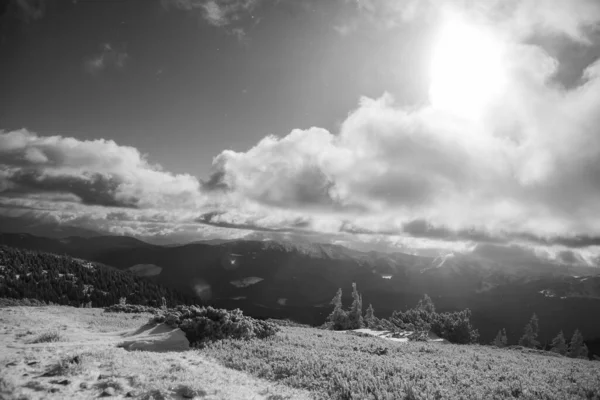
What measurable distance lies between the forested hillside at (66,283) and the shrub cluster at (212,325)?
3930 inches

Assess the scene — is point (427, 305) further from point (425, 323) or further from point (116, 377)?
point (116, 377)

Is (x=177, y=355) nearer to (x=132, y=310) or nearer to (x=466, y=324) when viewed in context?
(x=132, y=310)

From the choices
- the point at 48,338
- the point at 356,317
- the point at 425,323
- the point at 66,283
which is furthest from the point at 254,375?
the point at 66,283

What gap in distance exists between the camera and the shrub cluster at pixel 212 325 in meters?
21.0

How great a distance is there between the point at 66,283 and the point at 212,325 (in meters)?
128

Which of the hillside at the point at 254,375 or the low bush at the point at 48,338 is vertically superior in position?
the hillside at the point at 254,375

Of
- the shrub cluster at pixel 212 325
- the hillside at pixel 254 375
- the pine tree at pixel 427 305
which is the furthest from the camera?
the pine tree at pixel 427 305

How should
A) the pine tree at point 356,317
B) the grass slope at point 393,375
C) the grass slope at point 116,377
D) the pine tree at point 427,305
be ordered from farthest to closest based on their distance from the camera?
the pine tree at point 427,305, the pine tree at point 356,317, the grass slope at point 393,375, the grass slope at point 116,377

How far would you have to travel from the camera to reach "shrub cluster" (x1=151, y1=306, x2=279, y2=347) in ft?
69.0

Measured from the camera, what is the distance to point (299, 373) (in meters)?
13.9

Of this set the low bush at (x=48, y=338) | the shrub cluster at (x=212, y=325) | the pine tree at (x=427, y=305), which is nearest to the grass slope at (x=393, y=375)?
the shrub cluster at (x=212, y=325)

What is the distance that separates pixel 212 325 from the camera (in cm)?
2159

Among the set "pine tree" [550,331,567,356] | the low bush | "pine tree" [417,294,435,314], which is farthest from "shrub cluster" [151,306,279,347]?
"pine tree" [550,331,567,356]

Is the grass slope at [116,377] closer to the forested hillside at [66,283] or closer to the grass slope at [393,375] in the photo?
the grass slope at [393,375]
